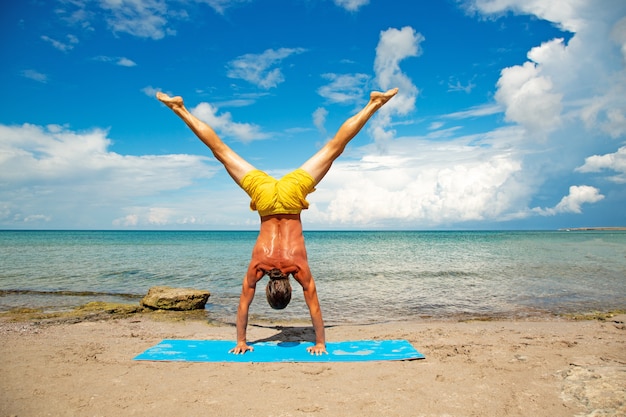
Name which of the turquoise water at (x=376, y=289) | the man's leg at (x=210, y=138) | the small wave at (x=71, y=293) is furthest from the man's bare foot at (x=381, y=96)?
the small wave at (x=71, y=293)

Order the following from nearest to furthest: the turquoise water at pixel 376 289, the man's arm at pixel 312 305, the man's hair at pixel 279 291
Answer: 1. the man's hair at pixel 279 291
2. the man's arm at pixel 312 305
3. the turquoise water at pixel 376 289

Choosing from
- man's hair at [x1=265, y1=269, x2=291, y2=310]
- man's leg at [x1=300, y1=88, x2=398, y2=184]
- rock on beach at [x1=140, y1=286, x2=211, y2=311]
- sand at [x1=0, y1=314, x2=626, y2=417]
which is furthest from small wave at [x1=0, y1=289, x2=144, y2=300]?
man's leg at [x1=300, y1=88, x2=398, y2=184]

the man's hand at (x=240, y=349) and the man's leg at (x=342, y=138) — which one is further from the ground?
the man's leg at (x=342, y=138)

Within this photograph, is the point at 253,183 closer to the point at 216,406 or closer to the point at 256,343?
the point at 256,343

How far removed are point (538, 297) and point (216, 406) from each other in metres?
11.7

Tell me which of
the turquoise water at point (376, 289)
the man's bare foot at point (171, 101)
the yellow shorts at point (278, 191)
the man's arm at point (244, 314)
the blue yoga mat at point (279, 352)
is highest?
the man's bare foot at point (171, 101)

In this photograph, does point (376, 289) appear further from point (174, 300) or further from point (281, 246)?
point (281, 246)

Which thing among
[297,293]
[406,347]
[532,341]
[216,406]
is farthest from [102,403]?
[297,293]

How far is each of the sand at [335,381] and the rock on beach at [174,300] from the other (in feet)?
9.98

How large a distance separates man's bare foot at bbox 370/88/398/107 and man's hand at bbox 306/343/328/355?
4398 millimetres

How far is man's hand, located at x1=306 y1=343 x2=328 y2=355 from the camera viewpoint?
597 centimetres

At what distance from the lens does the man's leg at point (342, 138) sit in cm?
673

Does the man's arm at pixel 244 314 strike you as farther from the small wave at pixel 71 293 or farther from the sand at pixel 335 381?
the small wave at pixel 71 293

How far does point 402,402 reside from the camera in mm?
4203
